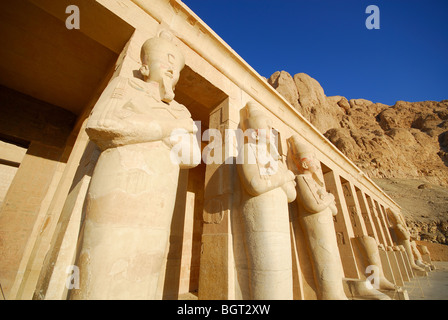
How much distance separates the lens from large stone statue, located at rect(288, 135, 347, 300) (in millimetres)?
2411

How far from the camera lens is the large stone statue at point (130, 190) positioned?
0.99 m

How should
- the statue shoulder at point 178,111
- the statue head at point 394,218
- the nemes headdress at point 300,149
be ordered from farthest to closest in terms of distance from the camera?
the statue head at point 394,218 → the nemes headdress at point 300,149 → the statue shoulder at point 178,111

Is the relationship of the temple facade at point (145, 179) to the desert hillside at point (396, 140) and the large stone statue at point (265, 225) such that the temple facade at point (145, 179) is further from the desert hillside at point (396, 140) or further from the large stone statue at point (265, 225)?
the desert hillside at point (396, 140)

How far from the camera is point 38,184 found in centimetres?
363

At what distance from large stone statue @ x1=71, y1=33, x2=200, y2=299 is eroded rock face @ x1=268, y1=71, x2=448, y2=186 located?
2660 cm

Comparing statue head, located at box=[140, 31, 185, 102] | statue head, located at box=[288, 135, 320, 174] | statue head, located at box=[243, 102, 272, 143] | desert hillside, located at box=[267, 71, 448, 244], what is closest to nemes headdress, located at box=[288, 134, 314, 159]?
statue head, located at box=[288, 135, 320, 174]

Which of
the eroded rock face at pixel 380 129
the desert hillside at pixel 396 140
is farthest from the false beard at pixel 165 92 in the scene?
the eroded rock face at pixel 380 129

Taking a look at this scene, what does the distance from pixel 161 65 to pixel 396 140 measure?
1331 inches

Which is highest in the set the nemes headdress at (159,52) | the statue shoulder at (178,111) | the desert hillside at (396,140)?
the desert hillside at (396,140)

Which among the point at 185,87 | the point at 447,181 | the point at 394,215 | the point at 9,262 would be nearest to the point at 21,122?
the point at 9,262

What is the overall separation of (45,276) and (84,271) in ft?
1.53

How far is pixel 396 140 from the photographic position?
25.8m

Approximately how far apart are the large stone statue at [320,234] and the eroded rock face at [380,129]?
24.4 m
